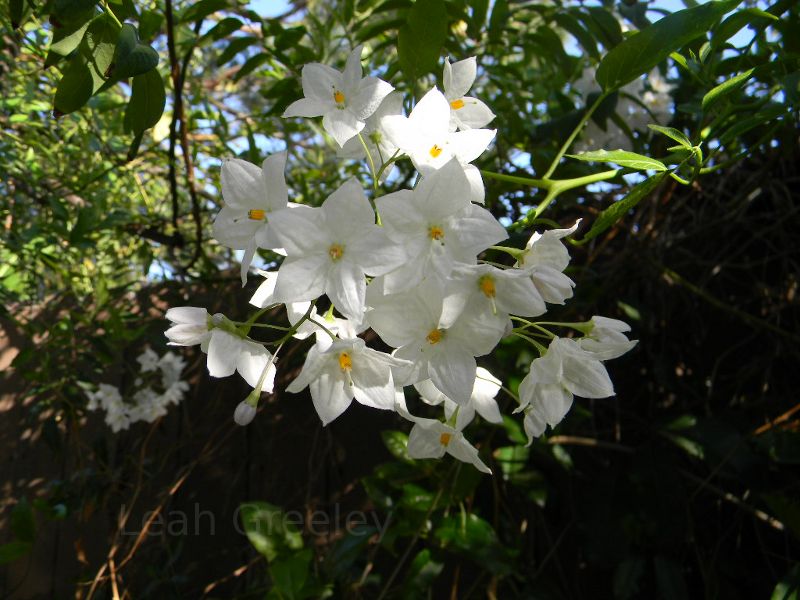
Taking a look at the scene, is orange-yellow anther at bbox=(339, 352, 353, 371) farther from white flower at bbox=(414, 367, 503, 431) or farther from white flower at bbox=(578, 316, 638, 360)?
white flower at bbox=(578, 316, 638, 360)

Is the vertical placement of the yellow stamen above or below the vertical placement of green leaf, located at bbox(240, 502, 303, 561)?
above

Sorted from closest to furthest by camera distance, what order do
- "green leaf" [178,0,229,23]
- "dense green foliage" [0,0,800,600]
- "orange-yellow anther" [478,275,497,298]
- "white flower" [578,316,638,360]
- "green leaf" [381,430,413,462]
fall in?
"orange-yellow anther" [478,275,497,298], "white flower" [578,316,638,360], "green leaf" [178,0,229,23], "dense green foliage" [0,0,800,600], "green leaf" [381,430,413,462]

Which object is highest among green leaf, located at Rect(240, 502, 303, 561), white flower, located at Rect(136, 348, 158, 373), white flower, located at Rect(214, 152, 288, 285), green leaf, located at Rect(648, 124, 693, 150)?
green leaf, located at Rect(648, 124, 693, 150)

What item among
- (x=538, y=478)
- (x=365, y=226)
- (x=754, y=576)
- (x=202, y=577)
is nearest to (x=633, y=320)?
(x=538, y=478)

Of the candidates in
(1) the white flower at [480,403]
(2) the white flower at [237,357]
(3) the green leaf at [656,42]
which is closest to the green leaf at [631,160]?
(3) the green leaf at [656,42]

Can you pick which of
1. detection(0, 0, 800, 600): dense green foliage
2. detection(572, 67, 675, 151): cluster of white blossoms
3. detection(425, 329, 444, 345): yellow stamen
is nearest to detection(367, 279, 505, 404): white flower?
detection(425, 329, 444, 345): yellow stamen

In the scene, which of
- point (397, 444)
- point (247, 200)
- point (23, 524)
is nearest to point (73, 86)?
point (247, 200)

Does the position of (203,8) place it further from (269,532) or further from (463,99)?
(269,532)

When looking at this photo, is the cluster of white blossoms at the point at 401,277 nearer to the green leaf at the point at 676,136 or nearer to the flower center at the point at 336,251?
the flower center at the point at 336,251
